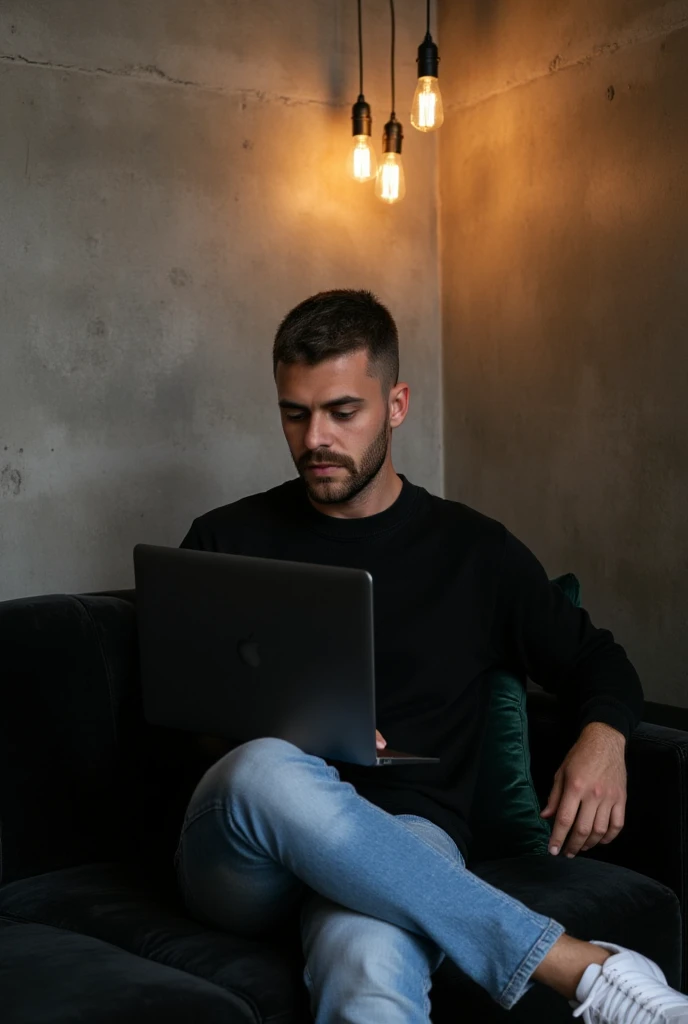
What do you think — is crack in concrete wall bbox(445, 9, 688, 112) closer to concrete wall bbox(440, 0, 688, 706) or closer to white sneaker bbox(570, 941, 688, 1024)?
concrete wall bbox(440, 0, 688, 706)

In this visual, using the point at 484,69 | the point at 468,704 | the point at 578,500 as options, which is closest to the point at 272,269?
the point at 484,69

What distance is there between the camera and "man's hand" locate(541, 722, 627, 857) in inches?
75.2

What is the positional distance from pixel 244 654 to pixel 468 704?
557 millimetres

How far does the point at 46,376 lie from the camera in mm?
3342

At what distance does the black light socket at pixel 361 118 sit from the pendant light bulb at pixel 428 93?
0.20 m

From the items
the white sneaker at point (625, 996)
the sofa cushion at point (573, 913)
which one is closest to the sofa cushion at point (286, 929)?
the sofa cushion at point (573, 913)

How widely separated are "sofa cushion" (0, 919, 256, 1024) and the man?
139 mm

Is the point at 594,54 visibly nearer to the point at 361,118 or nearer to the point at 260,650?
the point at 361,118

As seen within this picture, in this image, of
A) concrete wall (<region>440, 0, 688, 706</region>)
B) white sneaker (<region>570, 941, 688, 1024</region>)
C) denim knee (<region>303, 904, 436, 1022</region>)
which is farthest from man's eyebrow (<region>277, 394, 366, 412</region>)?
concrete wall (<region>440, 0, 688, 706</region>)

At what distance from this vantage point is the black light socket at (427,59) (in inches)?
136

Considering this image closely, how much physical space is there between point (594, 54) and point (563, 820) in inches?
89.1

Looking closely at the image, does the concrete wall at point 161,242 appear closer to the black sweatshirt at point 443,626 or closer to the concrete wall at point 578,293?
the concrete wall at point 578,293

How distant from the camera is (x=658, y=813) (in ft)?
6.97

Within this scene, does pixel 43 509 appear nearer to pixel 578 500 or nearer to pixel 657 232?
pixel 578 500
